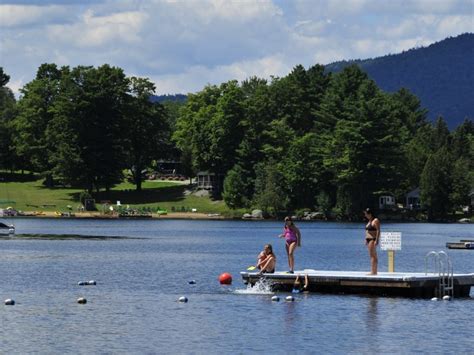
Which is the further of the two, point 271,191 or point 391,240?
point 271,191

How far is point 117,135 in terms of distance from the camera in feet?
597

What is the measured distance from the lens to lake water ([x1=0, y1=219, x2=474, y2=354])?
130 feet

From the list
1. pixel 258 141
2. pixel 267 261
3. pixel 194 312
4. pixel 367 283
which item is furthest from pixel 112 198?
pixel 194 312

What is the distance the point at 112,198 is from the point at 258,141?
22599 mm

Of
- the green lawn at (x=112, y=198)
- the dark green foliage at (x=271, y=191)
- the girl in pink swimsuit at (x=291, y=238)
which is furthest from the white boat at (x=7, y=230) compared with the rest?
the girl in pink swimsuit at (x=291, y=238)

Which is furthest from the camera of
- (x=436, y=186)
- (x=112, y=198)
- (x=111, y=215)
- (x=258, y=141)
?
(x=112, y=198)

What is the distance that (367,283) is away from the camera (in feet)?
167

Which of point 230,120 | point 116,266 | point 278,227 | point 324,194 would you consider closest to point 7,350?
point 116,266

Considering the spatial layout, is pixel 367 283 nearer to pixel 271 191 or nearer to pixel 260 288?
pixel 260 288

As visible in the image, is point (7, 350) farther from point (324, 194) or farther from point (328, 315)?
point (324, 194)

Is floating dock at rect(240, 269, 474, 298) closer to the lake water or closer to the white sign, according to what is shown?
the lake water

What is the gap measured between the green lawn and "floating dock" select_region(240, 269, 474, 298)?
116m

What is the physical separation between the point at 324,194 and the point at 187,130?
3213cm

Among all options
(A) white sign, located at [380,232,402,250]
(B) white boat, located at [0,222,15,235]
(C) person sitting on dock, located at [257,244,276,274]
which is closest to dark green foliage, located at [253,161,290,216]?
(B) white boat, located at [0,222,15,235]
